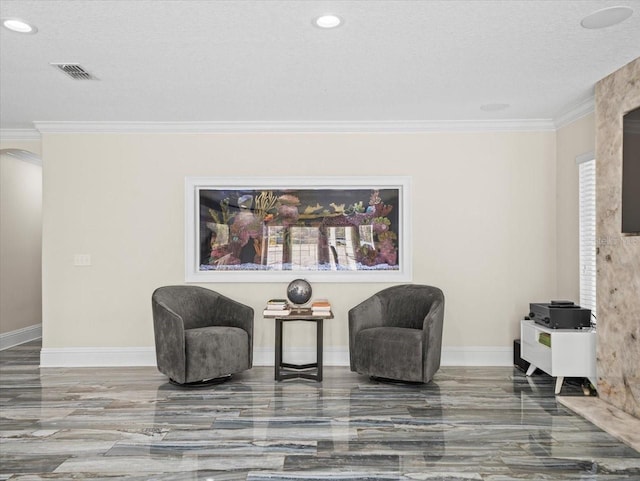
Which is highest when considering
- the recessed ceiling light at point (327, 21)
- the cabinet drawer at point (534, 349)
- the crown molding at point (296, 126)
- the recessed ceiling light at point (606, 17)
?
the recessed ceiling light at point (606, 17)

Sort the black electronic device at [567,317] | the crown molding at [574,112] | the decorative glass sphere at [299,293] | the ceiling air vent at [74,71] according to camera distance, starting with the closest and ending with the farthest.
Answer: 1. the ceiling air vent at [74,71]
2. the black electronic device at [567,317]
3. the crown molding at [574,112]
4. the decorative glass sphere at [299,293]

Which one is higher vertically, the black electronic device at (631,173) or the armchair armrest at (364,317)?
the black electronic device at (631,173)

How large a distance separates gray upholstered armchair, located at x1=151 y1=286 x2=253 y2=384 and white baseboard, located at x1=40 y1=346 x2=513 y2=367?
0.63 metres

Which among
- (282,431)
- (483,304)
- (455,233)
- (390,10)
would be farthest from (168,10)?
(483,304)

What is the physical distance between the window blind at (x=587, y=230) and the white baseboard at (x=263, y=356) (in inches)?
41.9

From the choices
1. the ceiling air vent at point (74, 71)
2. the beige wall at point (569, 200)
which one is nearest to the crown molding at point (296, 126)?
the beige wall at point (569, 200)

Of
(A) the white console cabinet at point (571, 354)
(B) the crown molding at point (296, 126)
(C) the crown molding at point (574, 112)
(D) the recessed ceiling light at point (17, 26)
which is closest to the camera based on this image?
(D) the recessed ceiling light at point (17, 26)

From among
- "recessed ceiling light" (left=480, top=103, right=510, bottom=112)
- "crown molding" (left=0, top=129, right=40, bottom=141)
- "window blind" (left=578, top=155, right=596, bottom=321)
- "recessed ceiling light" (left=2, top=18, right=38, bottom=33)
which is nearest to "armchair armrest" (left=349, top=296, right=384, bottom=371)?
"window blind" (left=578, top=155, right=596, bottom=321)

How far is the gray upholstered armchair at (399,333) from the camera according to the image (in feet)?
14.7

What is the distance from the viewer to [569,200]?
5086 millimetres

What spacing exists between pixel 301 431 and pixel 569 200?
11.7 ft

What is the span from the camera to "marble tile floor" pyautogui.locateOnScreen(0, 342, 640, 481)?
2.87 meters

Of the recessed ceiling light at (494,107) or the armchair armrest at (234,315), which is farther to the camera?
the armchair armrest at (234,315)

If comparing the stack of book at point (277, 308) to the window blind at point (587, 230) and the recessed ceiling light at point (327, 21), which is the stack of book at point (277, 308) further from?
the window blind at point (587, 230)
